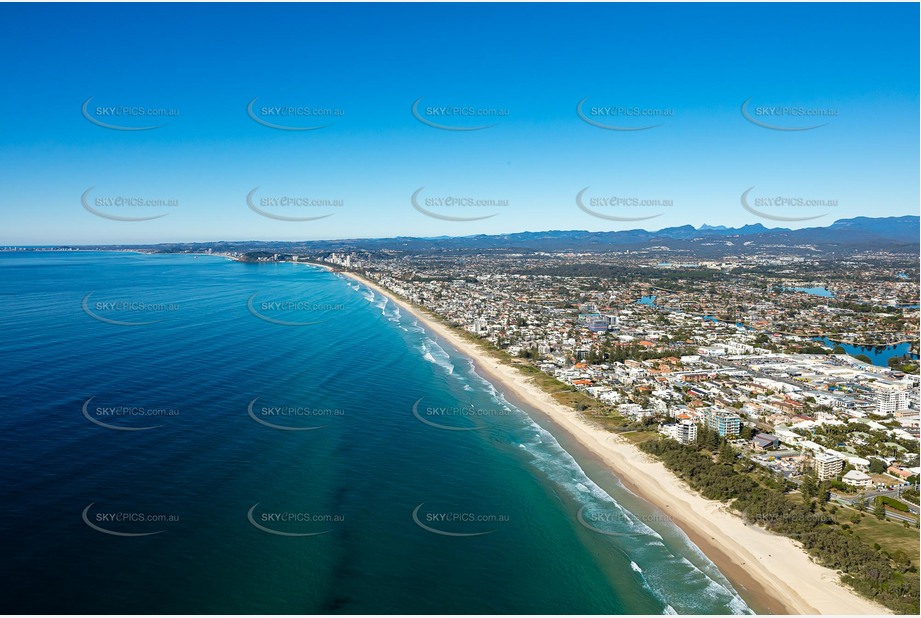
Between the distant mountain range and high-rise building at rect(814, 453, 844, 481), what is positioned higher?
the distant mountain range

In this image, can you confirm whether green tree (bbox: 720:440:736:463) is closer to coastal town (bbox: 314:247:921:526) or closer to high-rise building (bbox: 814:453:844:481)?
coastal town (bbox: 314:247:921:526)

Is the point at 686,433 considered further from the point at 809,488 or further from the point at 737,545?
the point at 737,545

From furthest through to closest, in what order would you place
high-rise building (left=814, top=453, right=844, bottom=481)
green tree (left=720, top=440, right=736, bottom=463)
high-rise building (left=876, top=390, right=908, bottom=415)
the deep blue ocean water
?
high-rise building (left=876, top=390, right=908, bottom=415), green tree (left=720, top=440, right=736, bottom=463), high-rise building (left=814, top=453, right=844, bottom=481), the deep blue ocean water

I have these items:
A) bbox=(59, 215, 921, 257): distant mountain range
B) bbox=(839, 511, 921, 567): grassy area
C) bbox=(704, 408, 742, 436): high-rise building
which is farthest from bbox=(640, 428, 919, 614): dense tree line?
bbox=(59, 215, 921, 257): distant mountain range

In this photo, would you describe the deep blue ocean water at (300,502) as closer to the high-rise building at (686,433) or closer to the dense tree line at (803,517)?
the dense tree line at (803,517)

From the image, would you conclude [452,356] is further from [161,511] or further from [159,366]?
[161,511]
